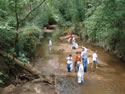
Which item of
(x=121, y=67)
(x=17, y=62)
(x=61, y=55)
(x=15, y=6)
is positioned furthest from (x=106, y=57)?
(x=15, y=6)

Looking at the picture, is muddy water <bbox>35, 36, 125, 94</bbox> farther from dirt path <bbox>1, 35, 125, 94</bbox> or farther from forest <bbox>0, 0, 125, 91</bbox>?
forest <bbox>0, 0, 125, 91</bbox>

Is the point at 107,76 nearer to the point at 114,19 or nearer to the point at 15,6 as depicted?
the point at 114,19

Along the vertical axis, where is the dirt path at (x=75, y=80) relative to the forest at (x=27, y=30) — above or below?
below

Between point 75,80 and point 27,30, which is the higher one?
point 27,30

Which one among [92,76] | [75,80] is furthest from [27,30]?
[92,76]

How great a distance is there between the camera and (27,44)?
48.5 ft

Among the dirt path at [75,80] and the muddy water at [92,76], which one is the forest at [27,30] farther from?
the muddy water at [92,76]

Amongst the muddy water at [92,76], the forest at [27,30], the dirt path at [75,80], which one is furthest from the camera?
the muddy water at [92,76]

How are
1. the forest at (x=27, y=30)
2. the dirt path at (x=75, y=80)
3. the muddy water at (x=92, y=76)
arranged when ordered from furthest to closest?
the muddy water at (x=92, y=76)
the forest at (x=27, y=30)
the dirt path at (x=75, y=80)

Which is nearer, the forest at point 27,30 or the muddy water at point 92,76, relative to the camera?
the forest at point 27,30

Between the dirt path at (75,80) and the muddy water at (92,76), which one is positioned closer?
the dirt path at (75,80)

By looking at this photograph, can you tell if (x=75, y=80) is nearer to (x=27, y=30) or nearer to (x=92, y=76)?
(x=92, y=76)

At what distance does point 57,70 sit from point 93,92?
4.52 m

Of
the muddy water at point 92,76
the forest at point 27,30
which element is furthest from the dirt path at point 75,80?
the forest at point 27,30
